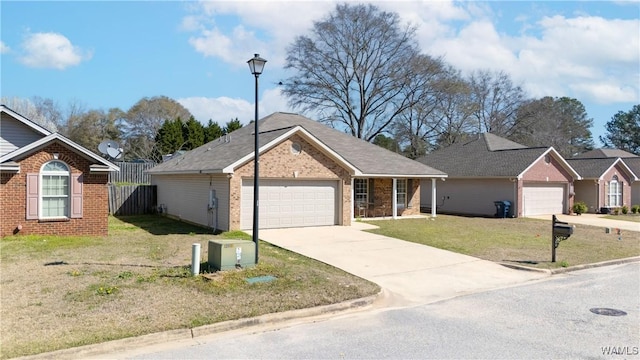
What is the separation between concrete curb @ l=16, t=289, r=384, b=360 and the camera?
5992 millimetres

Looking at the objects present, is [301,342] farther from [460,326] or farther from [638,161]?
[638,161]

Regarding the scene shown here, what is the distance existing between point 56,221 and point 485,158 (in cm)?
2546

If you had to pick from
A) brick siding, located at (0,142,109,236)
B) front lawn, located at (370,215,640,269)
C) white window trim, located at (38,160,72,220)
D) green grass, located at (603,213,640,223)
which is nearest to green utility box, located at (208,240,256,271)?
front lawn, located at (370,215,640,269)

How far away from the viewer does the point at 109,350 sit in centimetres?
619

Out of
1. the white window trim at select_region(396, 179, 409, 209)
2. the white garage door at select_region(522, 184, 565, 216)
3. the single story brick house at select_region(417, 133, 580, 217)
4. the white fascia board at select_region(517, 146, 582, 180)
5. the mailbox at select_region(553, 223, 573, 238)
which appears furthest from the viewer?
the white garage door at select_region(522, 184, 565, 216)

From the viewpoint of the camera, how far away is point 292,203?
769 inches

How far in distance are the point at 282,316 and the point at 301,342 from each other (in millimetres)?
1111

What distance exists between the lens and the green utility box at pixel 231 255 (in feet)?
33.4

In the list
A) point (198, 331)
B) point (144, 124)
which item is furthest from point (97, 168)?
point (144, 124)

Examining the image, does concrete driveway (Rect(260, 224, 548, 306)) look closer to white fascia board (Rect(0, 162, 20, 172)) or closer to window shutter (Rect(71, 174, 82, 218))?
window shutter (Rect(71, 174, 82, 218))

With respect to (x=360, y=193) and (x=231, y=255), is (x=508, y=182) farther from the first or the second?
(x=231, y=255)

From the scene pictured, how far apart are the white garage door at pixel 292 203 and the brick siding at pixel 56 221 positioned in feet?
16.1

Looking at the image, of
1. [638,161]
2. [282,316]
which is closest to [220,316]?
[282,316]

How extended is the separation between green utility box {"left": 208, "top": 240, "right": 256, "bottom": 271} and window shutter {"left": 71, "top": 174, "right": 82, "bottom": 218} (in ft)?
25.5
